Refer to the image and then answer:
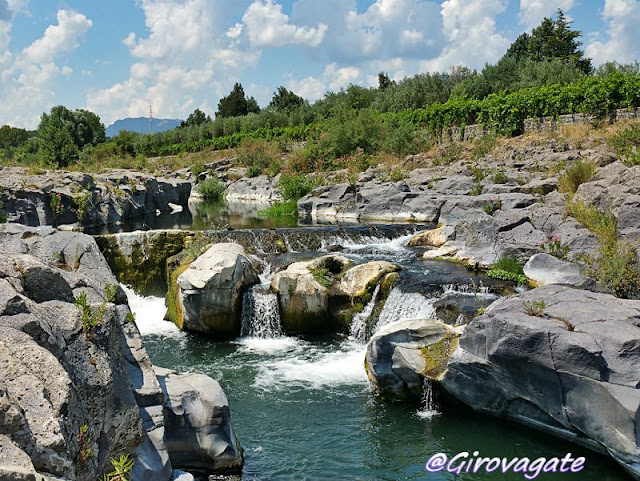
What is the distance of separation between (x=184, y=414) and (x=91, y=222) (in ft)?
49.9

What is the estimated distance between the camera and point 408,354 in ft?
25.3

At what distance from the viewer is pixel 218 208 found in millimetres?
27750

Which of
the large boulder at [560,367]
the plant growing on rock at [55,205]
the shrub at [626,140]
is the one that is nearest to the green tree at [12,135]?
the plant growing on rock at [55,205]

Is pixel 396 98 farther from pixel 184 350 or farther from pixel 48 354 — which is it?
pixel 48 354

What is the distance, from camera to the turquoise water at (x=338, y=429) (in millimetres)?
6152

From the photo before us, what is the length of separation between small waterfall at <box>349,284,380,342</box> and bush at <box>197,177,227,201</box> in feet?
78.8

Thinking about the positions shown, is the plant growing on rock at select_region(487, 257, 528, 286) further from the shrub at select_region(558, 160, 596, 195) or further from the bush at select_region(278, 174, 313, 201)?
the bush at select_region(278, 174, 313, 201)

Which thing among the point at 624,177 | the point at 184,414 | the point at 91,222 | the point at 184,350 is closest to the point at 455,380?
the point at 184,414

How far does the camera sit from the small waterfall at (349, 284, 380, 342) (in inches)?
406

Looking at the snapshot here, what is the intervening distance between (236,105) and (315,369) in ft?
207

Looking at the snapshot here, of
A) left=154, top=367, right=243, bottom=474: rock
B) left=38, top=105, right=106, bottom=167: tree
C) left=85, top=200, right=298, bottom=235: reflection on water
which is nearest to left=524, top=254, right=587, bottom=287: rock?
left=154, top=367, right=243, bottom=474: rock

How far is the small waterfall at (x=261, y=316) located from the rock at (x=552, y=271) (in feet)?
16.8

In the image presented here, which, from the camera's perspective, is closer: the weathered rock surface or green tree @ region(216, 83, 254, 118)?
the weathered rock surface

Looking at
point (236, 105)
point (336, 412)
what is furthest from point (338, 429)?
point (236, 105)
